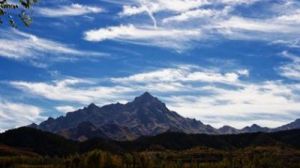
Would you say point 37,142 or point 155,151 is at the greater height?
point 37,142

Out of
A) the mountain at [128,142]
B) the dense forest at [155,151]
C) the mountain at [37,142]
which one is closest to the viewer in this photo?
the dense forest at [155,151]

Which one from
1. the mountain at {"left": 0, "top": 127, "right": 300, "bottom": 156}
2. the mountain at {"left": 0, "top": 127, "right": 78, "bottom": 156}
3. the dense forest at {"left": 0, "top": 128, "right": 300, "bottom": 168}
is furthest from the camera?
the mountain at {"left": 0, "top": 127, "right": 300, "bottom": 156}

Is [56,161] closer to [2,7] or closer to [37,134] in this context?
[37,134]

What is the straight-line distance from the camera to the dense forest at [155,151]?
284 ft

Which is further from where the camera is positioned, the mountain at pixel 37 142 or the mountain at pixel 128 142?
the mountain at pixel 128 142

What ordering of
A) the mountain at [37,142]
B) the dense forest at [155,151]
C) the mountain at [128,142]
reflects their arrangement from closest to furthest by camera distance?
1. the dense forest at [155,151]
2. the mountain at [37,142]
3. the mountain at [128,142]

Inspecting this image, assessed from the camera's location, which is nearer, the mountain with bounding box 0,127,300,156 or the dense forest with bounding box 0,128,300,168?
the dense forest with bounding box 0,128,300,168

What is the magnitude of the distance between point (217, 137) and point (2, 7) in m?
166

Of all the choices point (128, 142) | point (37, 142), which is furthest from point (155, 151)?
point (37, 142)

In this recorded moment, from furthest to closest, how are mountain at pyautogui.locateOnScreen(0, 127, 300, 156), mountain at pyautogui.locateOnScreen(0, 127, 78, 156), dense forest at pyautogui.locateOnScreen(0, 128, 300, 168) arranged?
mountain at pyautogui.locateOnScreen(0, 127, 300, 156)
mountain at pyautogui.locateOnScreen(0, 127, 78, 156)
dense forest at pyautogui.locateOnScreen(0, 128, 300, 168)

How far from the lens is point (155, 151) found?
Answer: 139250 millimetres

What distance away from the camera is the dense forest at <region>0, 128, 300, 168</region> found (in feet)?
284

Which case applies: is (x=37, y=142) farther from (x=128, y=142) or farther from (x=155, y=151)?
(x=155, y=151)

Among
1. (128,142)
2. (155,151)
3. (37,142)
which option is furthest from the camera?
(128,142)
